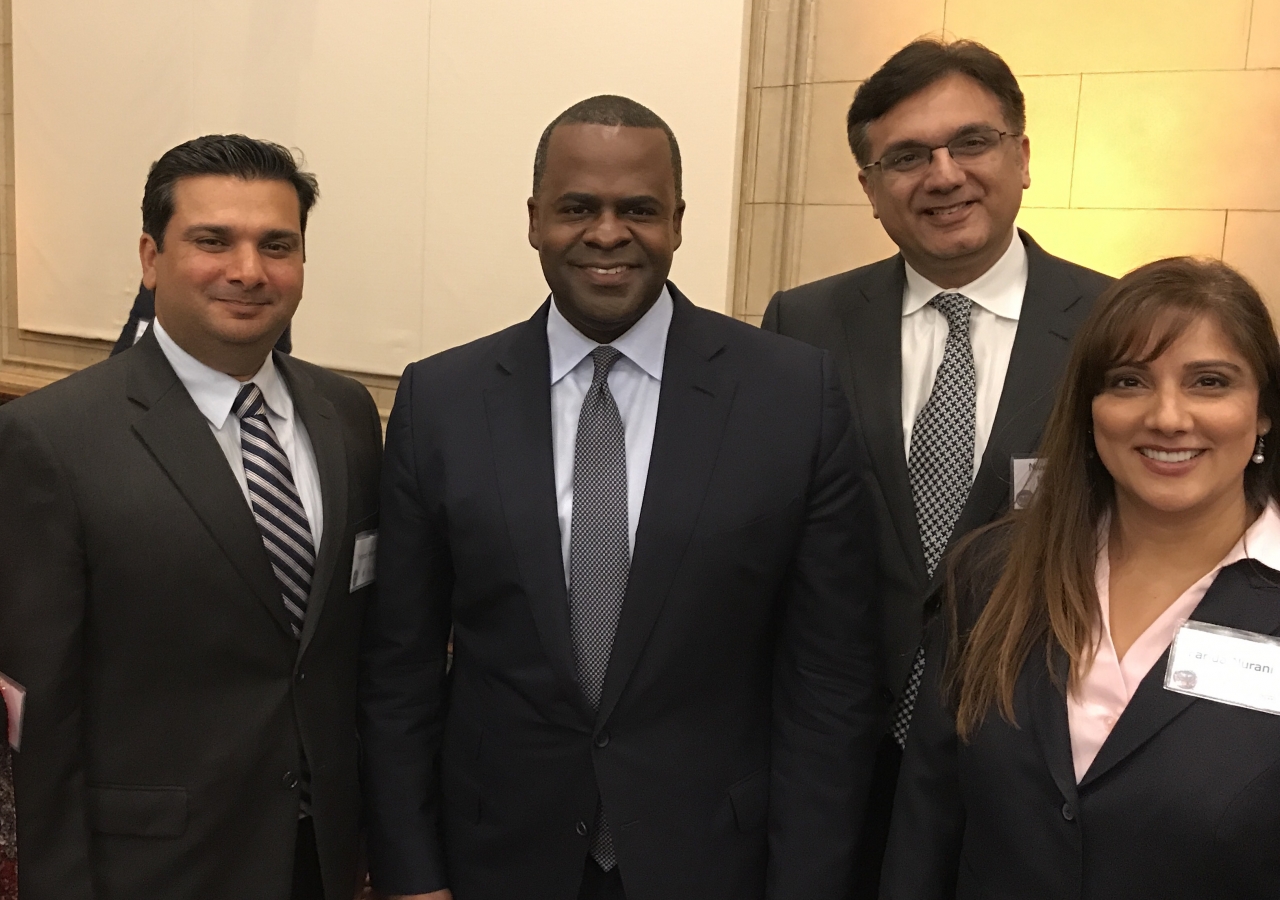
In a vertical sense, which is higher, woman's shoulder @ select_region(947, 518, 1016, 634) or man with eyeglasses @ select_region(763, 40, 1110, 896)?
man with eyeglasses @ select_region(763, 40, 1110, 896)

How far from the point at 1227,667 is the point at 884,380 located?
2.66ft

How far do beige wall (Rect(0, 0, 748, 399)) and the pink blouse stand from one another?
10.1 ft

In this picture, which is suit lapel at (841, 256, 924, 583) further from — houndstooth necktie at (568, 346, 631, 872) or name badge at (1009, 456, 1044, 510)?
houndstooth necktie at (568, 346, 631, 872)

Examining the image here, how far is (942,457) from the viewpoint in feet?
6.33

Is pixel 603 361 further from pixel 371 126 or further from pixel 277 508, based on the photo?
pixel 371 126

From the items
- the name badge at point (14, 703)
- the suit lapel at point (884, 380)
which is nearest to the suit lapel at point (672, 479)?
the suit lapel at point (884, 380)

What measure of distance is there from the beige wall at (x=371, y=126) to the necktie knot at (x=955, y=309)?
2396mm

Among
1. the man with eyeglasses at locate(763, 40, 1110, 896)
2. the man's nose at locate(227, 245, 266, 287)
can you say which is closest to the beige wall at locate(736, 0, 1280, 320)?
the man with eyeglasses at locate(763, 40, 1110, 896)

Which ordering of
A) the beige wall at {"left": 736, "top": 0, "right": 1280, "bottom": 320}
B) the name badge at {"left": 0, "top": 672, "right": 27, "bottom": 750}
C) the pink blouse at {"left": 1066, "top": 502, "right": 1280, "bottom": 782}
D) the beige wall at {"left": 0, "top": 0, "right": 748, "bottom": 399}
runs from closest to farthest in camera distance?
the pink blouse at {"left": 1066, "top": 502, "right": 1280, "bottom": 782}, the name badge at {"left": 0, "top": 672, "right": 27, "bottom": 750}, the beige wall at {"left": 736, "top": 0, "right": 1280, "bottom": 320}, the beige wall at {"left": 0, "top": 0, "right": 748, "bottom": 399}

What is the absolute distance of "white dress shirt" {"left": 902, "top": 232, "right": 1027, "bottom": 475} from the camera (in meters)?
1.95

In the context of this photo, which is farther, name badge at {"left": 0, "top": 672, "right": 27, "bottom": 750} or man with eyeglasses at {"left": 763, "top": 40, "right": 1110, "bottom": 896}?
man with eyeglasses at {"left": 763, "top": 40, "right": 1110, "bottom": 896}

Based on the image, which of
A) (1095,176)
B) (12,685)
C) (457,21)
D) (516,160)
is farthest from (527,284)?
(12,685)

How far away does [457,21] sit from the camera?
4.94 m

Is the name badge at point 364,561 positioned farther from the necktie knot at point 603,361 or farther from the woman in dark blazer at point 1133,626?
the woman in dark blazer at point 1133,626
